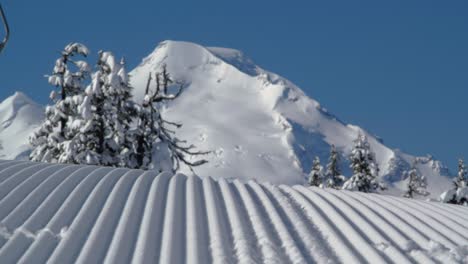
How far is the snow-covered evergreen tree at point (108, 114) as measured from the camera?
2217 centimetres

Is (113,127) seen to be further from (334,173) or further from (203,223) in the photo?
(334,173)

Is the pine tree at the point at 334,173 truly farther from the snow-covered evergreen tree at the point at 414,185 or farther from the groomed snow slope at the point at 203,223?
the groomed snow slope at the point at 203,223

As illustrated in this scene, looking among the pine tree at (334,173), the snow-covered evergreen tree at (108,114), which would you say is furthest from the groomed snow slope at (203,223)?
the pine tree at (334,173)

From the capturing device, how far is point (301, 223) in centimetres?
868

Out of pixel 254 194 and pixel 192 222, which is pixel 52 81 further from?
pixel 192 222

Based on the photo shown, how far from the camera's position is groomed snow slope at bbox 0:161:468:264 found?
23.5 feet

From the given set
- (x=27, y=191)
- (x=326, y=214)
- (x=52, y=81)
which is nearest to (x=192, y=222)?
(x=326, y=214)

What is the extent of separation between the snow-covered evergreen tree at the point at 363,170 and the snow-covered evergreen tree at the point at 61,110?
16.0 meters

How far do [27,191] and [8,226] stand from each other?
1834mm

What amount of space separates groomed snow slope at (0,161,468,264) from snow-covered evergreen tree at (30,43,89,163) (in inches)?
480

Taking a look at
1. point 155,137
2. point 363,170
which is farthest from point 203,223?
point 363,170

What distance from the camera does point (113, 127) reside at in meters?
22.9

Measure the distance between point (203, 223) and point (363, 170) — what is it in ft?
91.0

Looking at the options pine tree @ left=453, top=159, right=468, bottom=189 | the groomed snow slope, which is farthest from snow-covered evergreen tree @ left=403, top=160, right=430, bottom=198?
the groomed snow slope
